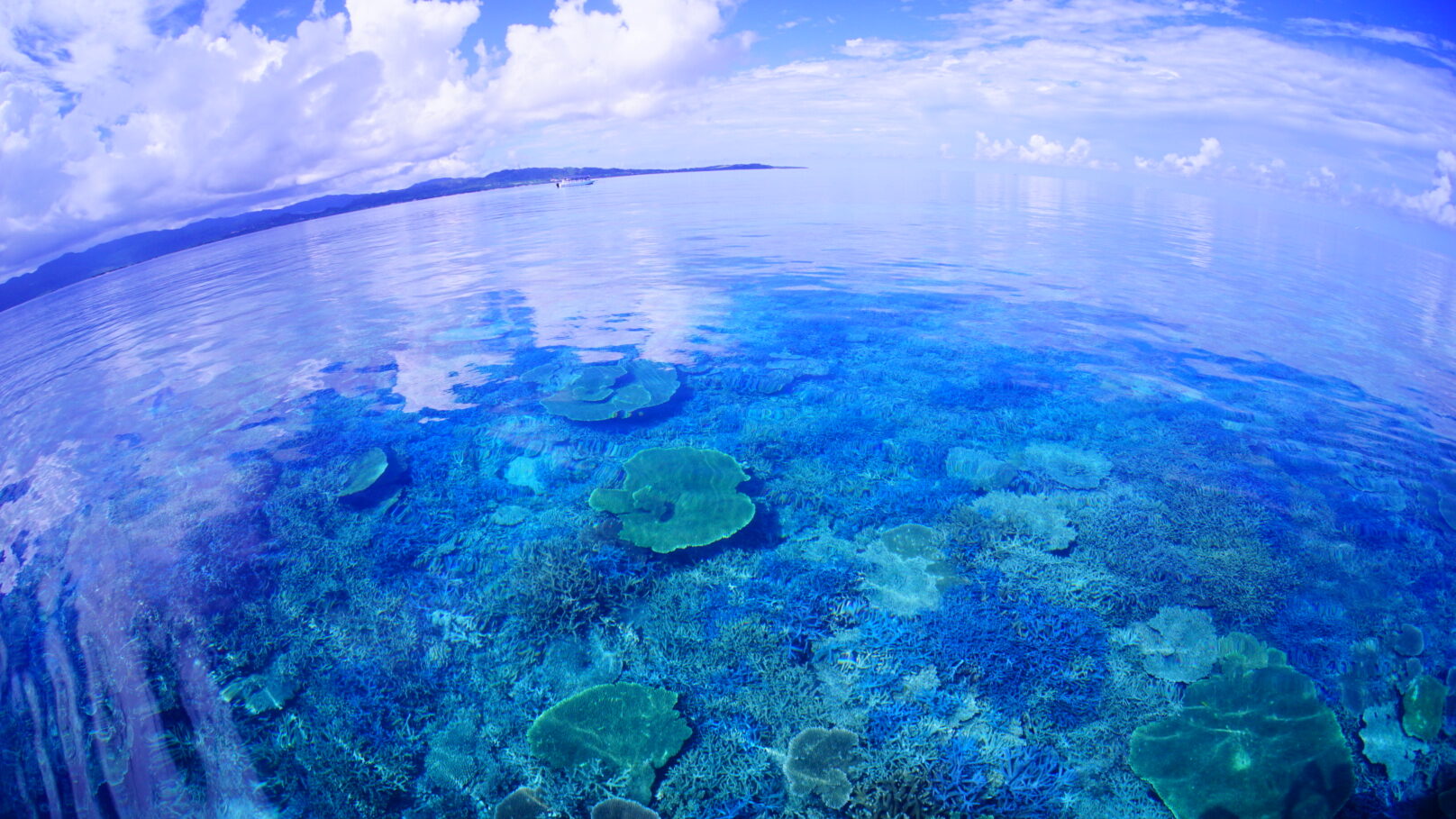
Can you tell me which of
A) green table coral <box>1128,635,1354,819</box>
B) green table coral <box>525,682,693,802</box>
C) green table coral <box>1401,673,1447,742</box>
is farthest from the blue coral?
green table coral <box>525,682,693,802</box>

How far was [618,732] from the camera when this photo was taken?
401 cm

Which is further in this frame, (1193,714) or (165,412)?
(165,412)

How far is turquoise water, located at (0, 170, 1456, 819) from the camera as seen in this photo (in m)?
3.83

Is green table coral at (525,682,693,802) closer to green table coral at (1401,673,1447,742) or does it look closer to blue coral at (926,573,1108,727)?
blue coral at (926,573,1108,727)

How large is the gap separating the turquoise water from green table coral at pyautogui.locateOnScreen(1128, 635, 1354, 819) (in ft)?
0.08

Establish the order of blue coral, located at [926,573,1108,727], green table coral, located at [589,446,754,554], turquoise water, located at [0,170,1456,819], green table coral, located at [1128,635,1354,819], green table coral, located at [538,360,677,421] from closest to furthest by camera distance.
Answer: green table coral, located at [1128,635,1354,819] → turquoise water, located at [0,170,1456,819] → blue coral, located at [926,573,1108,727] → green table coral, located at [589,446,754,554] → green table coral, located at [538,360,677,421]

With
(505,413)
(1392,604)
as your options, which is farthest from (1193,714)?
(505,413)

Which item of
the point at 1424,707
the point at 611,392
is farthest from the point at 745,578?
the point at 1424,707

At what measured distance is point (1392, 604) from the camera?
5.17m

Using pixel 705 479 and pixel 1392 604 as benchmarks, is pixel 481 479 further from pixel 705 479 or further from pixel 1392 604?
pixel 1392 604

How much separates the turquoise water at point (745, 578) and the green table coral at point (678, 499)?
0.05 m

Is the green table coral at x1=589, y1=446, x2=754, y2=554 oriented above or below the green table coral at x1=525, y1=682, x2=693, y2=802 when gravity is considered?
above

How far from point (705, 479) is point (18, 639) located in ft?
22.8

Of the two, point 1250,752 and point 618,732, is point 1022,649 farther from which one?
point 618,732
